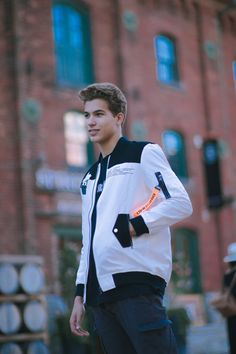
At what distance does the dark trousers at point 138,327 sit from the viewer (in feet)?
10.1

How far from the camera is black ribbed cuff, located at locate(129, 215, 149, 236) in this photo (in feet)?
10.2

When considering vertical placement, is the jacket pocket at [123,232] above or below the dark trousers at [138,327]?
above

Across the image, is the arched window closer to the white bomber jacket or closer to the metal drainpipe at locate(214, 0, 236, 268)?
the metal drainpipe at locate(214, 0, 236, 268)

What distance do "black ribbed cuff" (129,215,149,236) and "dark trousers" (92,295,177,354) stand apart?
29cm

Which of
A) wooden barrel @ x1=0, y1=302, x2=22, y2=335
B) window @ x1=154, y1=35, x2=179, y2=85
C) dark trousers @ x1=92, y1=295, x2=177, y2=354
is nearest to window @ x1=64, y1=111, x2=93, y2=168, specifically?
window @ x1=154, y1=35, x2=179, y2=85

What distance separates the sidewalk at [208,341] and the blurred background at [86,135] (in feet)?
0.18

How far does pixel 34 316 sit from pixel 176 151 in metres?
10.1

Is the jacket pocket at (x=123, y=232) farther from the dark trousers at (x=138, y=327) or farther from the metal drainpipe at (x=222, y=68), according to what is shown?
the metal drainpipe at (x=222, y=68)

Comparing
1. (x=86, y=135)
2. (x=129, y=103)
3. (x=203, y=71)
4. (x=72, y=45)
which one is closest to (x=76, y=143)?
(x=86, y=135)

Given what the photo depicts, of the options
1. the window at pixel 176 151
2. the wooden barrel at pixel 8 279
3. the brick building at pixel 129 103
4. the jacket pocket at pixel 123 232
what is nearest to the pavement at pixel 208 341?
the brick building at pixel 129 103

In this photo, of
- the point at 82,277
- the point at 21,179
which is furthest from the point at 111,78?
the point at 82,277

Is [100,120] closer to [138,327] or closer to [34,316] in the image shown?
[138,327]

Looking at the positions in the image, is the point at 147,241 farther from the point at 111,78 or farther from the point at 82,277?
the point at 111,78

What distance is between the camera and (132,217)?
3180 millimetres
